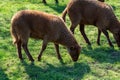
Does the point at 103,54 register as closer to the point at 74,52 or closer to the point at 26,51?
the point at 74,52

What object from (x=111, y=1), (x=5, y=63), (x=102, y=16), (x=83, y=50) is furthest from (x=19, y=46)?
(x=111, y=1)

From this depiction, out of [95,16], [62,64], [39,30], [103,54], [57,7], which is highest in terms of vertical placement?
[39,30]

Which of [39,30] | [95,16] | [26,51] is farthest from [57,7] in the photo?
[26,51]

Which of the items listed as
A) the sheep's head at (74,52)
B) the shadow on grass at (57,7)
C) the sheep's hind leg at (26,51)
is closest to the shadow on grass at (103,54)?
the sheep's head at (74,52)

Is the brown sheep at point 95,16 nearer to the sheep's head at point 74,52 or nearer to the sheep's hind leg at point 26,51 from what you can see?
the sheep's head at point 74,52

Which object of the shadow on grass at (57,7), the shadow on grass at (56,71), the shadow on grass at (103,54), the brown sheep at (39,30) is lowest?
the shadow on grass at (57,7)

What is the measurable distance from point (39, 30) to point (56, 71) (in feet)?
4.52

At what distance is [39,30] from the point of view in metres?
10.5

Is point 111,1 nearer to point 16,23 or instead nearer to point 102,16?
point 102,16

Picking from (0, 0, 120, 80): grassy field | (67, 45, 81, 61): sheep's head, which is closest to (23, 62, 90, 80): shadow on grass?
(0, 0, 120, 80): grassy field

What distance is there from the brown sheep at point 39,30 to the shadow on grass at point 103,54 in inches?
31.6

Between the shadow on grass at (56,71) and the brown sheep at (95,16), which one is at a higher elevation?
the brown sheep at (95,16)

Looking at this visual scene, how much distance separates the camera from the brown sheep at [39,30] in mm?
10172

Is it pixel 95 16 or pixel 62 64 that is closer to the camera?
pixel 62 64
